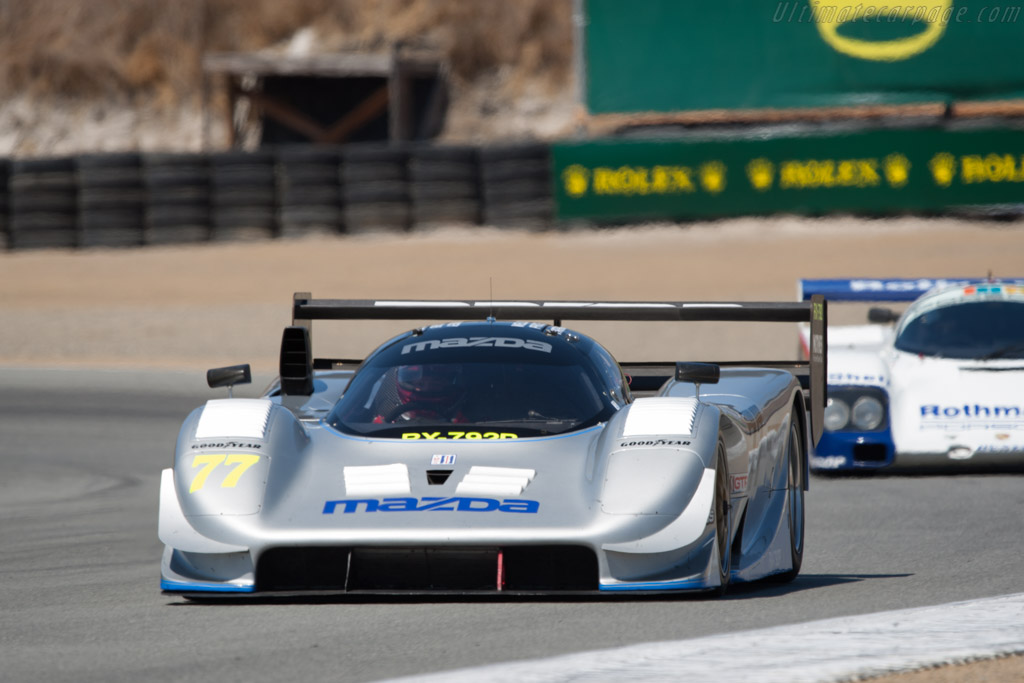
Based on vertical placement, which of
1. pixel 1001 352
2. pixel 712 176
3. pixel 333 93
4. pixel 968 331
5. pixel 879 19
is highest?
pixel 879 19

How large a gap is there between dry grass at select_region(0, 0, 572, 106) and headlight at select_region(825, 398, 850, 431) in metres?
22.2

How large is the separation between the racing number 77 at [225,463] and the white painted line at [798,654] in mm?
1508

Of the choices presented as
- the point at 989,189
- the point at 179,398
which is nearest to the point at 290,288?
the point at 179,398

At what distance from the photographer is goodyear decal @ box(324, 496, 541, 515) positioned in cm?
482

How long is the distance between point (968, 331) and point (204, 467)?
19.1ft

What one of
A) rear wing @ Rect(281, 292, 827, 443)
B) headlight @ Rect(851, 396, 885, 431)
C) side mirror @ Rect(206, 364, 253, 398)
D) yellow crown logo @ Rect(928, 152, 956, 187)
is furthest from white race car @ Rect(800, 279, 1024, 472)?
yellow crown logo @ Rect(928, 152, 956, 187)

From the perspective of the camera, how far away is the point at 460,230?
22.0 meters

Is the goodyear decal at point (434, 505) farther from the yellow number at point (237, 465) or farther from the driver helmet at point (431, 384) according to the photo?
the driver helmet at point (431, 384)

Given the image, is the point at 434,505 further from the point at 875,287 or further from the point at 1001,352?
the point at 875,287

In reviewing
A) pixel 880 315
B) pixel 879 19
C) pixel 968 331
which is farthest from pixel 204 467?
pixel 879 19

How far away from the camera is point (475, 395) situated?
19.2 ft

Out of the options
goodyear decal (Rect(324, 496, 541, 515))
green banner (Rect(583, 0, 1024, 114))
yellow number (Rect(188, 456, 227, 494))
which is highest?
green banner (Rect(583, 0, 1024, 114))

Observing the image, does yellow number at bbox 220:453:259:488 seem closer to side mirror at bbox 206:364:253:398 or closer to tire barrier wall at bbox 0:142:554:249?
side mirror at bbox 206:364:253:398

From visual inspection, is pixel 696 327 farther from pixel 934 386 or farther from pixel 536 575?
pixel 536 575
